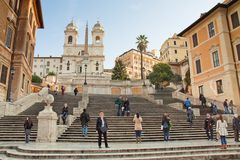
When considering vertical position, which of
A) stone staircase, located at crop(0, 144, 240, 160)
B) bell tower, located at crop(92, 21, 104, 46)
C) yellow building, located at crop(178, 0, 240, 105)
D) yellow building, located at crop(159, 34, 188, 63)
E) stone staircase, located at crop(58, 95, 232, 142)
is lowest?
stone staircase, located at crop(0, 144, 240, 160)

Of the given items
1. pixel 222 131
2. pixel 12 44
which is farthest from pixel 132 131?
pixel 12 44

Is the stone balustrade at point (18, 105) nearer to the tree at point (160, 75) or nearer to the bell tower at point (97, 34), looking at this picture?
the tree at point (160, 75)

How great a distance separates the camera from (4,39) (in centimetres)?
→ 2048

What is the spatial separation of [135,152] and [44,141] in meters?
5.40

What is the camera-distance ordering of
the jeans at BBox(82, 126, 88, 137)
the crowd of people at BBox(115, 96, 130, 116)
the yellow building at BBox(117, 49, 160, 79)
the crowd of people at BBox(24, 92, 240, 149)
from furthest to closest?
the yellow building at BBox(117, 49, 160, 79)
the crowd of people at BBox(115, 96, 130, 116)
the jeans at BBox(82, 126, 88, 137)
the crowd of people at BBox(24, 92, 240, 149)

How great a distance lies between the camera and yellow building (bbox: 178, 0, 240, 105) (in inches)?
848

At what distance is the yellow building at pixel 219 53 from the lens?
21547mm

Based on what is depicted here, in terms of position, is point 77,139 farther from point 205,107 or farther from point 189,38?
point 189,38

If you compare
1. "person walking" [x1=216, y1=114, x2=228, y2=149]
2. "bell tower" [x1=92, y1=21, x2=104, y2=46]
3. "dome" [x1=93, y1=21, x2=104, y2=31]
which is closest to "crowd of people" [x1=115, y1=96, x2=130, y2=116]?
"person walking" [x1=216, y1=114, x2=228, y2=149]

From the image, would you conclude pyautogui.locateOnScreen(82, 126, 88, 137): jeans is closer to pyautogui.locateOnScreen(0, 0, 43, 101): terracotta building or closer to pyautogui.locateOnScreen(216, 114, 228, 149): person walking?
pyautogui.locateOnScreen(216, 114, 228, 149): person walking

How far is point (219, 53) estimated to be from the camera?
75.6 ft

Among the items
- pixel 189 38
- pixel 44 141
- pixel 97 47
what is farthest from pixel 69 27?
pixel 44 141

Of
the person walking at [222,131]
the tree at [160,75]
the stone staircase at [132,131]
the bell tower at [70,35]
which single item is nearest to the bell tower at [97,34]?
the bell tower at [70,35]

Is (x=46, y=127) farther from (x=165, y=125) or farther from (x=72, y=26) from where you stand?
(x=72, y=26)
